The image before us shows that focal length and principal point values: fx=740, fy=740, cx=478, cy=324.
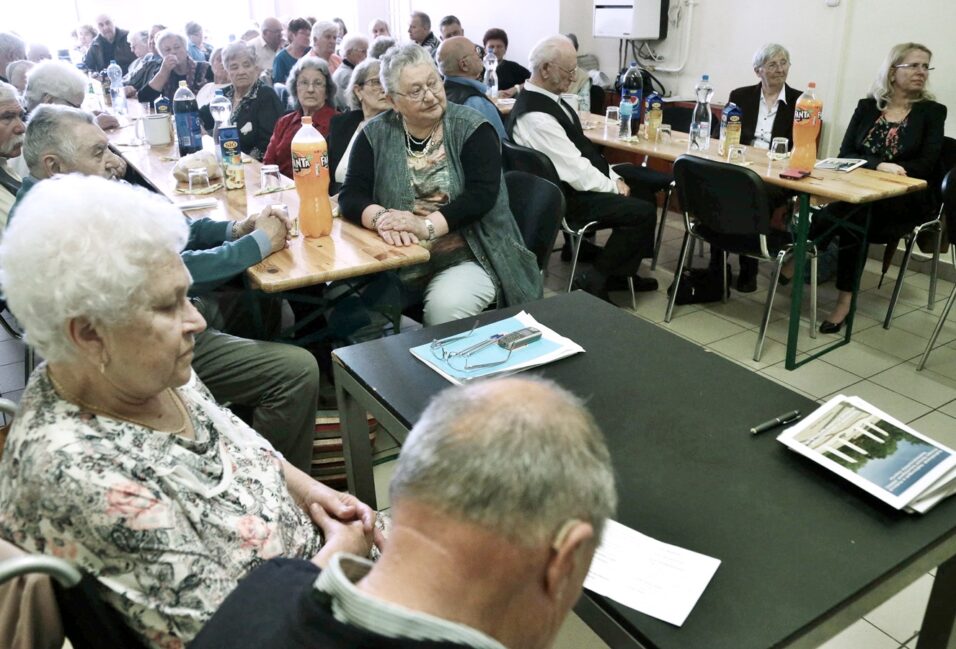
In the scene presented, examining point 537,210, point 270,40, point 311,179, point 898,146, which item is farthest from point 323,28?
point 898,146

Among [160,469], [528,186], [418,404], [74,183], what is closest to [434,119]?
[528,186]

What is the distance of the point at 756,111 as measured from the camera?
4379 millimetres

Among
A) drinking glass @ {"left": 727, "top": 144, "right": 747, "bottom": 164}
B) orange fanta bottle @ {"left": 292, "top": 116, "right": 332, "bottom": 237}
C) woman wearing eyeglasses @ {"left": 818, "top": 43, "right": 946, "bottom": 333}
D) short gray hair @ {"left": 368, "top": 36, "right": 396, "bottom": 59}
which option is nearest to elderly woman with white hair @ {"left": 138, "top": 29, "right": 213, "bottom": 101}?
short gray hair @ {"left": 368, "top": 36, "right": 396, "bottom": 59}

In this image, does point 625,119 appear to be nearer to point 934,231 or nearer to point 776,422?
point 934,231

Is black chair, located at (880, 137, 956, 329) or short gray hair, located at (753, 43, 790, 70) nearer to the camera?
black chair, located at (880, 137, 956, 329)

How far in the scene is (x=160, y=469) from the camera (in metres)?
1.06

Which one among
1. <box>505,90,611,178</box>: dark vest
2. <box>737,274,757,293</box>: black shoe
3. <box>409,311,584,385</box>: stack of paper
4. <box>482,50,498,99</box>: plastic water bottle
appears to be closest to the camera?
<box>409,311,584,385</box>: stack of paper

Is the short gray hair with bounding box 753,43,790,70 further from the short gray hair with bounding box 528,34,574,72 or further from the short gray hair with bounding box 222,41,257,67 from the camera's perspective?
the short gray hair with bounding box 222,41,257,67

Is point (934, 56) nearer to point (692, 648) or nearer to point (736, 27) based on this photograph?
point (736, 27)

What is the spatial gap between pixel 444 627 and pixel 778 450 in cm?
84

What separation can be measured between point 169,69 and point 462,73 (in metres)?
2.77

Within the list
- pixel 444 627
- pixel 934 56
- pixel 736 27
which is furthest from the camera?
pixel 736 27

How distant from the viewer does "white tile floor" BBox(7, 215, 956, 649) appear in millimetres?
2930

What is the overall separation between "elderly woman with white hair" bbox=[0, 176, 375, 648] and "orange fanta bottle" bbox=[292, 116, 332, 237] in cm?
111
